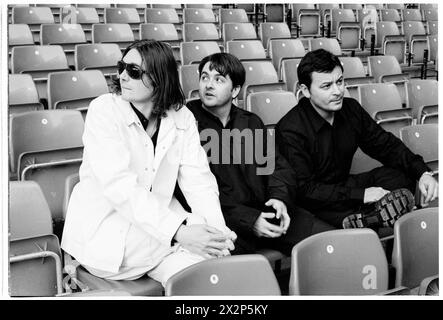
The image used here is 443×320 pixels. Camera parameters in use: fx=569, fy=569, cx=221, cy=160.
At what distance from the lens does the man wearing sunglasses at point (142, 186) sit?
1.86 m

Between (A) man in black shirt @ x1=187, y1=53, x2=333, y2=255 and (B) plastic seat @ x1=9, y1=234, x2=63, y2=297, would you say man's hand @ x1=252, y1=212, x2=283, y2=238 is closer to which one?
(A) man in black shirt @ x1=187, y1=53, x2=333, y2=255

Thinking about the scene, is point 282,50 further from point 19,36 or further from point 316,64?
point 316,64

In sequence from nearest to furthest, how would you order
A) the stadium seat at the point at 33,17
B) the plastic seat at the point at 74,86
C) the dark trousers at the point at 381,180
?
the dark trousers at the point at 381,180 → the plastic seat at the point at 74,86 → the stadium seat at the point at 33,17

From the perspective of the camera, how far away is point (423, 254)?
83.4 inches

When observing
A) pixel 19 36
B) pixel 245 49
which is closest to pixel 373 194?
pixel 245 49

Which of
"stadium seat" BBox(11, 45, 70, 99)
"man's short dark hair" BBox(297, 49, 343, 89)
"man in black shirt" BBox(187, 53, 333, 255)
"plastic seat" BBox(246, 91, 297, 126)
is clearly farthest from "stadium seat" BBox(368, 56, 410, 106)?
"stadium seat" BBox(11, 45, 70, 99)

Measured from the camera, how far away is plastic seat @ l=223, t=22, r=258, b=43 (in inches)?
210

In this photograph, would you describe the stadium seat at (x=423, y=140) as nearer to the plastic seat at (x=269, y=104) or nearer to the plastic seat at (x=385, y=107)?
the plastic seat at (x=385, y=107)

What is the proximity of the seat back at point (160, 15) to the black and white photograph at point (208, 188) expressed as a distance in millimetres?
1915

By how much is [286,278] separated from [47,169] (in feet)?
3.83

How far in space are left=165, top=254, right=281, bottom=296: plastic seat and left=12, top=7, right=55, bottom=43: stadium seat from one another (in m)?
4.03

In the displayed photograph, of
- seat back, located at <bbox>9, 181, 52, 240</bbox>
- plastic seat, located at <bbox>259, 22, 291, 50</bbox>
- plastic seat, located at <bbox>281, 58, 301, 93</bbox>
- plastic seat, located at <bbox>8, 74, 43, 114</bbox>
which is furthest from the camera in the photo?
plastic seat, located at <bbox>259, 22, 291, 50</bbox>

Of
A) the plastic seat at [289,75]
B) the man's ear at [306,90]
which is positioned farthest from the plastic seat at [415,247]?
the plastic seat at [289,75]
